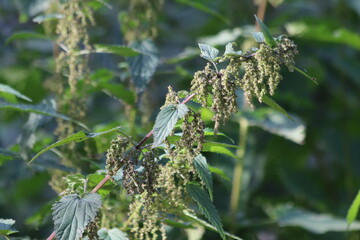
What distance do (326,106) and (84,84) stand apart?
1.99 meters

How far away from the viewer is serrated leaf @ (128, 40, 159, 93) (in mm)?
1747

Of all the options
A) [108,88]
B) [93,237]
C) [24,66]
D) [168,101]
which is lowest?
[93,237]

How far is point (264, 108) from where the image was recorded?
2410 millimetres

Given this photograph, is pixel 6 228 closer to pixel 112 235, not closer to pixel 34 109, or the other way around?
pixel 112 235

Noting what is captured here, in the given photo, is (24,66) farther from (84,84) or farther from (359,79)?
(359,79)

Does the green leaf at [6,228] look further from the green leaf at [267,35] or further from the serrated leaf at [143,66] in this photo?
the serrated leaf at [143,66]

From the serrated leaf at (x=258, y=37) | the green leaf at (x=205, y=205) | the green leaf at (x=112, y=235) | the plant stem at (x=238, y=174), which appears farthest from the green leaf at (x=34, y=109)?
the plant stem at (x=238, y=174)

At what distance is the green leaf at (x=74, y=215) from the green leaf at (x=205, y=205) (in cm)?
19

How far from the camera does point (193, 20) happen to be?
3.50 m

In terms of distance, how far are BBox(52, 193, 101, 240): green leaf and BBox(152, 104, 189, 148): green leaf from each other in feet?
0.52

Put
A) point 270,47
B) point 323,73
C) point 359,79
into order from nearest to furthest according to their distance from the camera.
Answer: point 270,47 < point 359,79 < point 323,73

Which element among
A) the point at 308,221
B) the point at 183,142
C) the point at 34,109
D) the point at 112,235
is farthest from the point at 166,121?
the point at 308,221

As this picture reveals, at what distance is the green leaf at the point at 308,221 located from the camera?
2.06 meters

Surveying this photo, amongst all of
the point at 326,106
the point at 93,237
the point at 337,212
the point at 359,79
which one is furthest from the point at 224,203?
the point at 93,237
